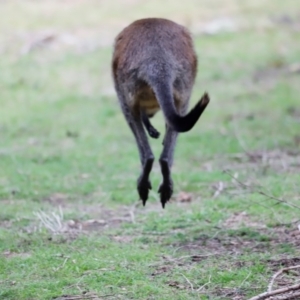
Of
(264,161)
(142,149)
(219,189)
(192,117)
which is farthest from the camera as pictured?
(264,161)

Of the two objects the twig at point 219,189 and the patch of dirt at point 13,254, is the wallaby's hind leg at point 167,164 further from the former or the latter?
the twig at point 219,189

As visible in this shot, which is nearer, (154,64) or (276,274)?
(276,274)

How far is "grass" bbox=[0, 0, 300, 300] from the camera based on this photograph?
459 centimetres

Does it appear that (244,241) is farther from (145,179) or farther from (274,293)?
(274,293)

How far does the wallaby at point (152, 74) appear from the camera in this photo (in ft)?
17.0

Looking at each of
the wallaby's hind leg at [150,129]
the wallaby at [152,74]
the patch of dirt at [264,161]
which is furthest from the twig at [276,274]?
the patch of dirt at [264,161]

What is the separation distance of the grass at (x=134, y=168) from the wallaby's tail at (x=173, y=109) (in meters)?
0.82

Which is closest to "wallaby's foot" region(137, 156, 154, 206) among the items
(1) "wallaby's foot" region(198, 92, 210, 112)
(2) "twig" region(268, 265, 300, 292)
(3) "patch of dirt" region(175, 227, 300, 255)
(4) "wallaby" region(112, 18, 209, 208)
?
(4) "wallaby" region(112, 18, 209, 208)

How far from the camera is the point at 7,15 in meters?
16.7

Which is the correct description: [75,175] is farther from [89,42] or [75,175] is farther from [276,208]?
[89,42]

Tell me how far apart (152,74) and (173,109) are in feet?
1.47

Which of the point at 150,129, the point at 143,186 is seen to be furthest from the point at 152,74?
the point at 150,129

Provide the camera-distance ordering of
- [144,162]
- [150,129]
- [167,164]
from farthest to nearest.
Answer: [150,129], [144,162], [167,164]

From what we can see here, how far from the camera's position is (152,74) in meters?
5.12
